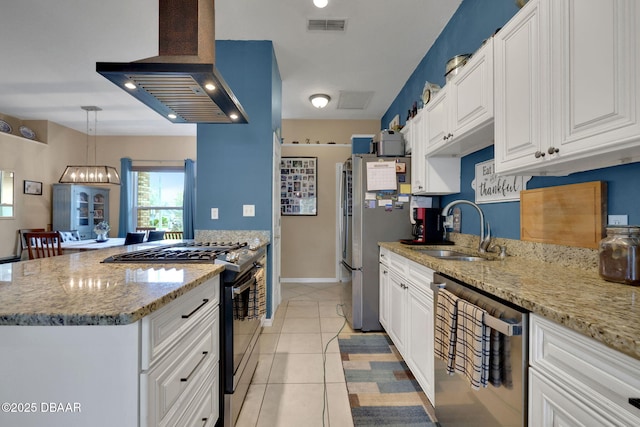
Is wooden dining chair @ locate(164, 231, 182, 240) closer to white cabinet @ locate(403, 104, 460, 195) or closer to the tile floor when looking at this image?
the tile floor

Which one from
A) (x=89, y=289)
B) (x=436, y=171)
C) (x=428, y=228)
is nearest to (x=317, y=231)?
(x=428, y=228)

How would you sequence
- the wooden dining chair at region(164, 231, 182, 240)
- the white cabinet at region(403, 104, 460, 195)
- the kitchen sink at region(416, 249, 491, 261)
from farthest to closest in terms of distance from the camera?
the wooden dining chair at region(164, 231, 182, 240) < the white cabinet at region(403, 104, 460, 195) < the kitchen sink at region(416, 249, 491, 261)

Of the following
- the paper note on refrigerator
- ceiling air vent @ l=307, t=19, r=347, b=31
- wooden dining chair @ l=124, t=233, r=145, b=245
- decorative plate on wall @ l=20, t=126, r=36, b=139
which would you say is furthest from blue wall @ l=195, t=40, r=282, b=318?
decorative plate on wall @ l=20, t=126, r=36, b=139

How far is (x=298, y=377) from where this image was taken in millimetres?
2057

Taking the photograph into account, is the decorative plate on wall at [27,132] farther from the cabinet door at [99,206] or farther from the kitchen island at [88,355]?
the kitchen island at [88,355]

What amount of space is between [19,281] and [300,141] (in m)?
4.29

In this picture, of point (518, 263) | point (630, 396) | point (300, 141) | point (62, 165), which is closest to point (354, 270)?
point (518, 263)

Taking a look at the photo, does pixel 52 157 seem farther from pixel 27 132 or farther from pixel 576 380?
pixel 576 380

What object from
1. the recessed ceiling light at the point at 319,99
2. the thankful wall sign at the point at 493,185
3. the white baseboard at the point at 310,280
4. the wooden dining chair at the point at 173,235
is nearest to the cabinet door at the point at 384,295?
the thankful wall sign at the point at 493,185

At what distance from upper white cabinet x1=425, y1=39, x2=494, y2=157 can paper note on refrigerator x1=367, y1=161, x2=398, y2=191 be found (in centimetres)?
47

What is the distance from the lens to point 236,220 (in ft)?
9.74

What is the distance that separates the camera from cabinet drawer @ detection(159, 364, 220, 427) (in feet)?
3.46

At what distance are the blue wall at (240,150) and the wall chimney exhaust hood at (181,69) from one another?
1.07m

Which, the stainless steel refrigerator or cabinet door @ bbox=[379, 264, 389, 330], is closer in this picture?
cabinet door @ bbox=[379, 264, 389, 330]
